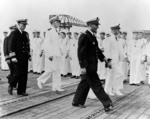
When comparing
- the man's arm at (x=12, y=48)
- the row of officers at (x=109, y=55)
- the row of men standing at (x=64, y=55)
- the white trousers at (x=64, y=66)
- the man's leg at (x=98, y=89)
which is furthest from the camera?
the white trousers at (x=64, y=66)

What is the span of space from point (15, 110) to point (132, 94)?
3407 mm

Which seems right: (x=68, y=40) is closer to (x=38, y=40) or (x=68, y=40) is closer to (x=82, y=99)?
(x=38, y=40)

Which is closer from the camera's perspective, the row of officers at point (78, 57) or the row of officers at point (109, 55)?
the row of officers at point (78, 57)

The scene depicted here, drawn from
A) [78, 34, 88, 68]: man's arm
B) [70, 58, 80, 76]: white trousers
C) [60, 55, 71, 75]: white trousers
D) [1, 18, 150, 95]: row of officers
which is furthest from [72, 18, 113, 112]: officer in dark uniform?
[60, 55, 71, 75]: white trousers

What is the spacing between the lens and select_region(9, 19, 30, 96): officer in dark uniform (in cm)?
685

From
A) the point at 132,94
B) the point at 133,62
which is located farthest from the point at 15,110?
the point at 133,62

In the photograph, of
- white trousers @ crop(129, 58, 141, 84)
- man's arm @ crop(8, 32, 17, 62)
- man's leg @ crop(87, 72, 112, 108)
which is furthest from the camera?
white trousers @ crop(129, 58, 141, 84)

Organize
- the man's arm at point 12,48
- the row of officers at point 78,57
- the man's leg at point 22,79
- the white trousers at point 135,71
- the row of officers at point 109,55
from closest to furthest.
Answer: the row of officers at point 78,57, the man's arm at point 12,48, the man's leg at point 22,79, the row of officers at point 109,55, the white trousers at point 135,71

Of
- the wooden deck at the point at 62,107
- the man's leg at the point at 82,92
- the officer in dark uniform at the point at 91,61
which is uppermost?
the officer in dark uniform at the point at 91,61

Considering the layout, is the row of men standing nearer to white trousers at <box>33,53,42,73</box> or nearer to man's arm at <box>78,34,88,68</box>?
white trousers at <box>33,53,42,73</box>

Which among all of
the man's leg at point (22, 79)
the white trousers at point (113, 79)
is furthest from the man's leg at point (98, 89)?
the man's leg at point (22, 79)

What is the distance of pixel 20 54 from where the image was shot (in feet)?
22.7

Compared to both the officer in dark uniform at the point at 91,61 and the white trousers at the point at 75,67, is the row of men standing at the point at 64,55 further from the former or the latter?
the officer in dark uniform at the point at 91,61

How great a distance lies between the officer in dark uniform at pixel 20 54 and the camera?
6848 mm
